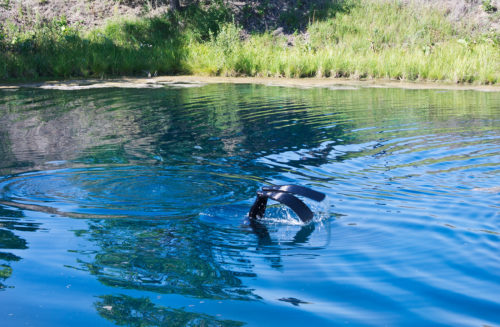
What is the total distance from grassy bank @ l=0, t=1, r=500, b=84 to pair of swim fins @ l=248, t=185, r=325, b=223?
10536mm

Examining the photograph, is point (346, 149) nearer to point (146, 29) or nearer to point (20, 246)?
point (20, 246)

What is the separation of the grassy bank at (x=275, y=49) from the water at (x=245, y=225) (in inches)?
236

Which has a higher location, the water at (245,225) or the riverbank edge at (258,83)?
the riverbank edge at (258,83)

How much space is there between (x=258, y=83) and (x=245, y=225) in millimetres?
9966

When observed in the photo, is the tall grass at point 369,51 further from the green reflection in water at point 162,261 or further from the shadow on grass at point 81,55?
the green reflection in water at point 162,261

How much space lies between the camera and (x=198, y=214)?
15.1 feet

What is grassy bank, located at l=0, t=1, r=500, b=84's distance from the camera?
1445 cm

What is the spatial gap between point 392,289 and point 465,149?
3.96 meters

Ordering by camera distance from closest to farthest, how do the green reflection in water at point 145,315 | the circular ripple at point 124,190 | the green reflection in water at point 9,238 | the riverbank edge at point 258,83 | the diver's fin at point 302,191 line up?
1. the green reflection in water at point 145,315
2. the green reflection in water at point 9,238
3. the diver's fin at point 302,191
4. the circular ripple at point 124,190
5. the riverbank edge at point 258,83

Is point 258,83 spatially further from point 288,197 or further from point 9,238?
point 9,238

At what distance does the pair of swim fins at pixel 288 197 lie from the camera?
394cm

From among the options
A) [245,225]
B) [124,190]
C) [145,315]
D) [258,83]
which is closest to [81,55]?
[258,83]

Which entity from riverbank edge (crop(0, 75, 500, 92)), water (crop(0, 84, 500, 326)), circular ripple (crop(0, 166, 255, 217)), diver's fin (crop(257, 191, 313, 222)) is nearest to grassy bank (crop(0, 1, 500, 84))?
riverbank edge (crop(0, 75, 500, 92))

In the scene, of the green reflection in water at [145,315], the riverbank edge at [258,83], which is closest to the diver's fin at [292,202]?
the green reflection in water at [145,315]
